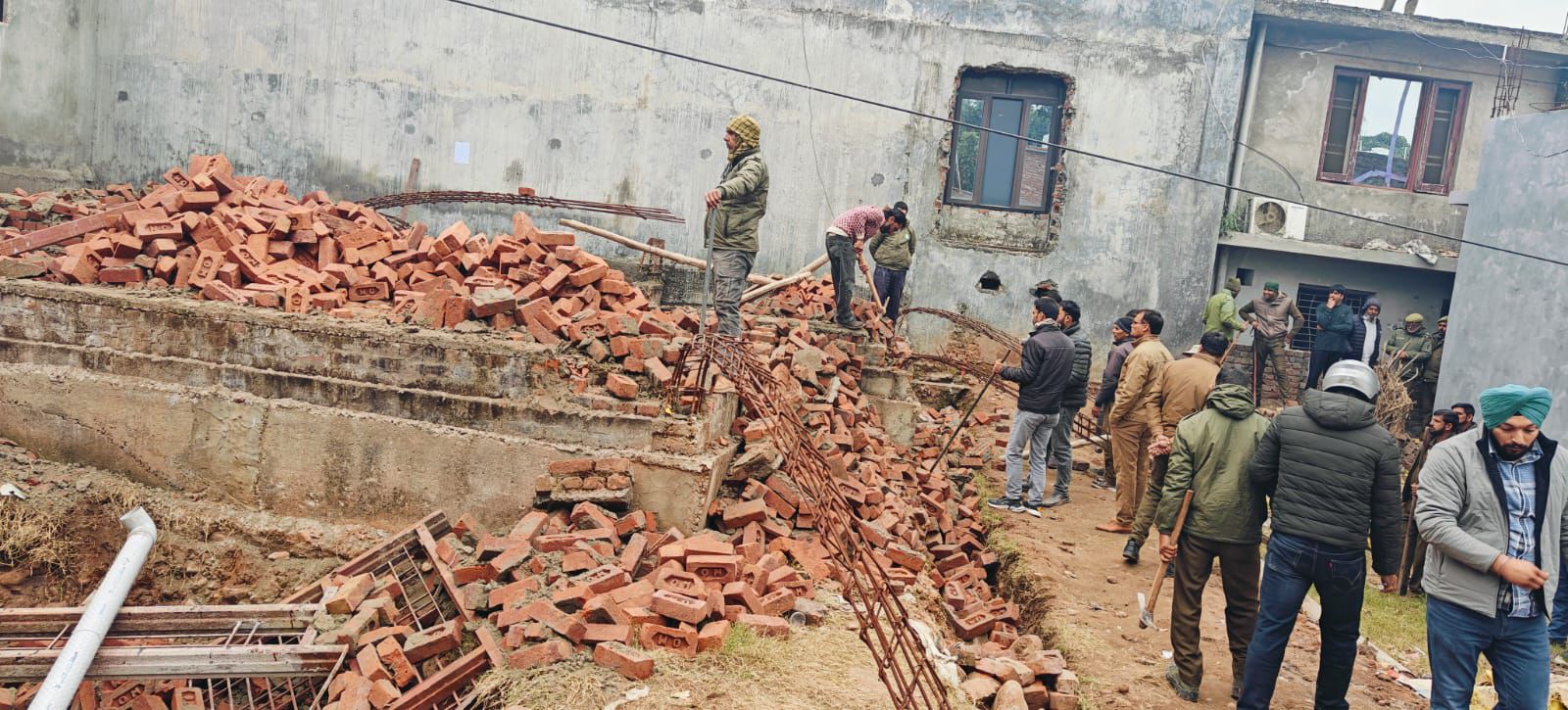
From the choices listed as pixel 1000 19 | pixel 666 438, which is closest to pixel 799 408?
pixel 666 438

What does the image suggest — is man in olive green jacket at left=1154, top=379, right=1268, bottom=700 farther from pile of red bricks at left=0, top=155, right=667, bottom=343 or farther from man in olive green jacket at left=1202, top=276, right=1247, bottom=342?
man in olive green jacket at left=1202, top=276, right=1247, bottom=342

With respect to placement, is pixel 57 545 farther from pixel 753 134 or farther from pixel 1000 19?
pixel 1000 19

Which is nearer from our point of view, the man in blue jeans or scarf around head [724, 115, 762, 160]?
scarf around head [724, 115, 762, 160]

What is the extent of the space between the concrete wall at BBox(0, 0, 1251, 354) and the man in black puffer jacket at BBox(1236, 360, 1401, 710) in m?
9.89

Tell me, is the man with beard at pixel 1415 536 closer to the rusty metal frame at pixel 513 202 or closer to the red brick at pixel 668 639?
the red brick at pixel 668 639

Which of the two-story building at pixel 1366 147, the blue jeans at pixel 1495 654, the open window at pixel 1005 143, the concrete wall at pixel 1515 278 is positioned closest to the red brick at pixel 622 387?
the blue jeans at pixel 1495 654

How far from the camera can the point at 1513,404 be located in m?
4.14

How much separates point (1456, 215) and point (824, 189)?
9.20 metres

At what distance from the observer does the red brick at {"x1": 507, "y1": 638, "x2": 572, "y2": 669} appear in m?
4.80

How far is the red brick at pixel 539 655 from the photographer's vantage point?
4.80 meters

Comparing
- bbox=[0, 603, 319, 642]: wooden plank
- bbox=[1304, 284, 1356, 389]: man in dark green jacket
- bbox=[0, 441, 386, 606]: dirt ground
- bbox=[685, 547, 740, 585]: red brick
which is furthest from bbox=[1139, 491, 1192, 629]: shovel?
bbox=[1304, 284, 1356, 389]: man in dark green jacket

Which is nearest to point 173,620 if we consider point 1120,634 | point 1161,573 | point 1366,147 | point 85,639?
point 85,639

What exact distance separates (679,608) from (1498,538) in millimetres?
3553

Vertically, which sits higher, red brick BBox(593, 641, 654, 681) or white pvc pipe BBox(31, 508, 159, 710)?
red brick BBox(593, 641, 654, 681)
